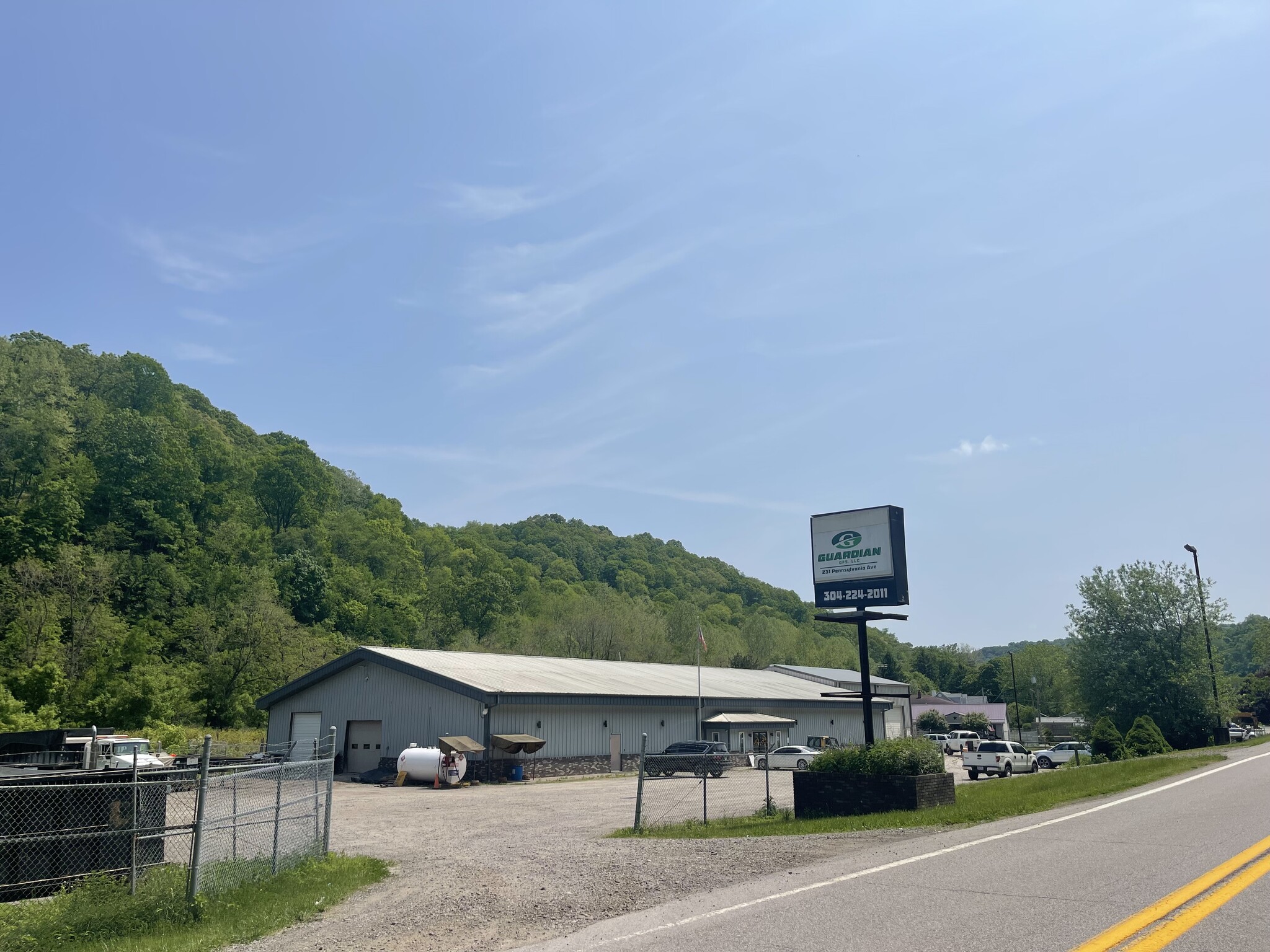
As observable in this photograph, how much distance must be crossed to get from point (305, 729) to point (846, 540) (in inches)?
1166

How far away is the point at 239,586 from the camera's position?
77.2 meters

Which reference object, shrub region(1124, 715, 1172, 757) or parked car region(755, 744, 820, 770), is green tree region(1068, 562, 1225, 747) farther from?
parked car region(755, 744, 820, 770)

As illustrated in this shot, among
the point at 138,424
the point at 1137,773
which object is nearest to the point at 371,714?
the point at 1137,773

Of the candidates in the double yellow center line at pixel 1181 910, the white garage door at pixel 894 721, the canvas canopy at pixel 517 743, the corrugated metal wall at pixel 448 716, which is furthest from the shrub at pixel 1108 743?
the double yellow center line at pixel 1181 910

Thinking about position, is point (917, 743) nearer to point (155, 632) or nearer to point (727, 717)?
point (727, 717)

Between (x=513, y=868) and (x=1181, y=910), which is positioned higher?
(x=1181, y=910)

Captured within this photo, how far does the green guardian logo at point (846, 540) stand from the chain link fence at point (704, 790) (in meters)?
6.95

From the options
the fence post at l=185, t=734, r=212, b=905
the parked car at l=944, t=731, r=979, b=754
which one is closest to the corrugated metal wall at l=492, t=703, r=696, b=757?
the parked car at l=944, t=731, r=979, b=754

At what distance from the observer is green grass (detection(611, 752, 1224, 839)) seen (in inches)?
681

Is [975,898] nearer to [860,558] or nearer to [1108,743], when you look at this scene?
[860,558]

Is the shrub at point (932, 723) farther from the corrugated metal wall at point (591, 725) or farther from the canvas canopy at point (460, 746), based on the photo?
the canvas canopy at point (460, 746)

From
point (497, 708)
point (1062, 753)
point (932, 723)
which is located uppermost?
point (497, 708)

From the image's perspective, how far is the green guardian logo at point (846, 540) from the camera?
84.3 ft

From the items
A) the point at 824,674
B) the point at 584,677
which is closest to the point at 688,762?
the point at 584,677
